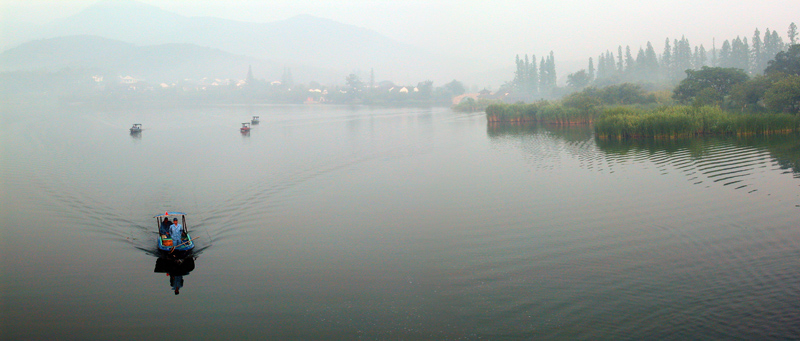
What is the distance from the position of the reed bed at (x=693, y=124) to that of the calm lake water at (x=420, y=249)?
7.40 metres

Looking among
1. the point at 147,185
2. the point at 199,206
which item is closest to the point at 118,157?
the point at 147,185

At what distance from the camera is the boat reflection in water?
705 inches

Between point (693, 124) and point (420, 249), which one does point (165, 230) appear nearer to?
point (420, 249)

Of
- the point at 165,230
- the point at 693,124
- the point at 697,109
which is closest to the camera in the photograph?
the point at 165,230

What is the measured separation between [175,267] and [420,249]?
877cm

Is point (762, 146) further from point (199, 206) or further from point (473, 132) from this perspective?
point (199, 206)

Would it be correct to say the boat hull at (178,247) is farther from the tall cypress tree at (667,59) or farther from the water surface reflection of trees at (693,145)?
the tall cypress tree at (667,59)

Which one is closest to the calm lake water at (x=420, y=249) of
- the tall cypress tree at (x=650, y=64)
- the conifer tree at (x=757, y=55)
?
the conifer tree at (x=757, y=55)

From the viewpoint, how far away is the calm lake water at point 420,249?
14148 mm

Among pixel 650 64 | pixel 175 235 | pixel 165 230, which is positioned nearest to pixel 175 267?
pixel 175 235

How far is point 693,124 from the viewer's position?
164 ft

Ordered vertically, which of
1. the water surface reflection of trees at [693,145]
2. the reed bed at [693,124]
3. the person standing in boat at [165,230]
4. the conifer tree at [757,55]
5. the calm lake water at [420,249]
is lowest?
the calm lake water at [420,249]

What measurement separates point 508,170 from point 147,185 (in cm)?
2421

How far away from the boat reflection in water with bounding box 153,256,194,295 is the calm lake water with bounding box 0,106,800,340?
33 cm
